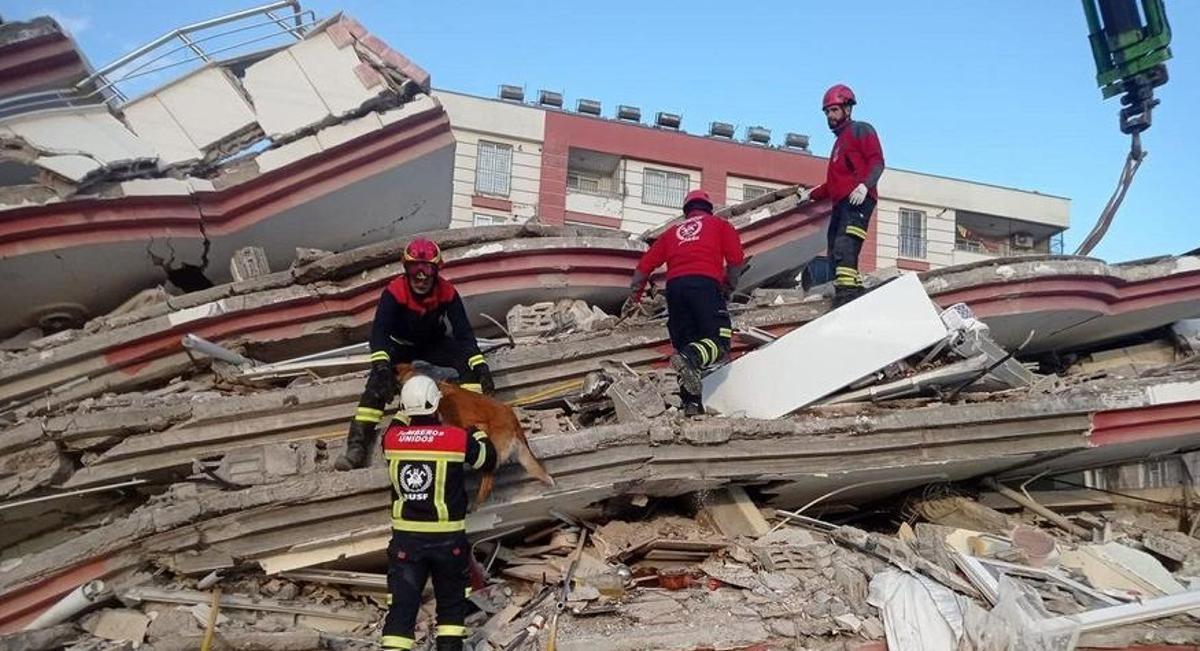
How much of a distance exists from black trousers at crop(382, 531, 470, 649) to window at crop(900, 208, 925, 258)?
23.6m

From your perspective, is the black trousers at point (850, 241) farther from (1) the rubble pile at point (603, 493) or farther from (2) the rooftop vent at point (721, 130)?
(2) the rooftop vent at point (721, 130)

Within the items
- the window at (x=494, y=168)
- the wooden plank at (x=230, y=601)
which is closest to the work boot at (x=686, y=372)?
the wooden plank at (x=230, y=601)

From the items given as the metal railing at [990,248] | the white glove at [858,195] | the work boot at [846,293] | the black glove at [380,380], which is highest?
the metal railing at [990,248]

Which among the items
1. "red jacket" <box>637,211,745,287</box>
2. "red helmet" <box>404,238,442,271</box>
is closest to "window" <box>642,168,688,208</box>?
"red jacket" <box>637,211,745,287</box>

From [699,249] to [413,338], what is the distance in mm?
2295

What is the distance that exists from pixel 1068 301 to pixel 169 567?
815 centimetres

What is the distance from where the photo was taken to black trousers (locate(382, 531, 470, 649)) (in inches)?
215

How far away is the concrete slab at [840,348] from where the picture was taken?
7395mm

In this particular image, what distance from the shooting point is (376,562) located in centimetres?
668

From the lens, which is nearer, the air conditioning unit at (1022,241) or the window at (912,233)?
the window at (912,233)

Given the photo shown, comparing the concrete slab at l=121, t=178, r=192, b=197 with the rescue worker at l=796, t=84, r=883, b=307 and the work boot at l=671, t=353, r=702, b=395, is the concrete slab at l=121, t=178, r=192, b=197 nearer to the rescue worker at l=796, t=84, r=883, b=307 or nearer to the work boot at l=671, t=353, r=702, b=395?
the work boot at l=671, t=353, r=702, b=395

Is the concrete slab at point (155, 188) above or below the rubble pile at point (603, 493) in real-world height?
above

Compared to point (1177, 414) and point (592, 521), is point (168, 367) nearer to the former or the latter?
point (592, 521)

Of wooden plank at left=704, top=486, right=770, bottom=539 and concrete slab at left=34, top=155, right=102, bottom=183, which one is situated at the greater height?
concrete slab at left=34, top=155, right=102, bottom=183
